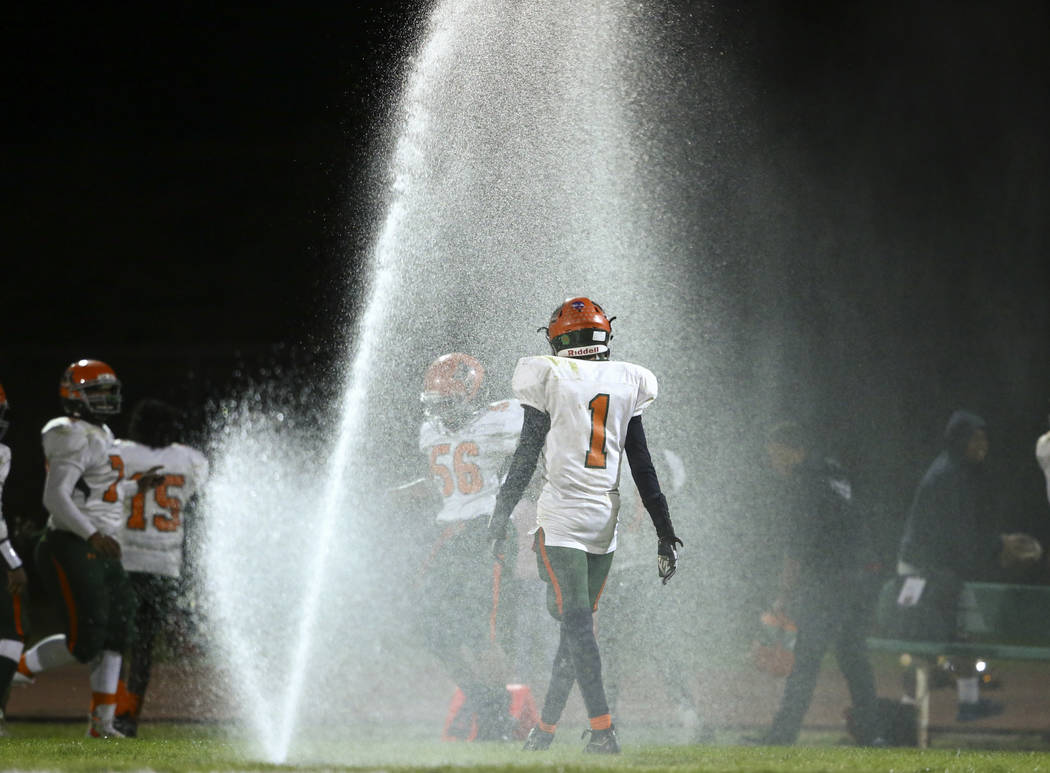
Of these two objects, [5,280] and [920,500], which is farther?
[5,280]

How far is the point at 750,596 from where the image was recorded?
9.07 meters

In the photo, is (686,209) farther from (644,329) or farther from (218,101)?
(218,101)

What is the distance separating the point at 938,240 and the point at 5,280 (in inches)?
606

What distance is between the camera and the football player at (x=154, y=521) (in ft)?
25.5

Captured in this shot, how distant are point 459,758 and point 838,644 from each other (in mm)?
3029

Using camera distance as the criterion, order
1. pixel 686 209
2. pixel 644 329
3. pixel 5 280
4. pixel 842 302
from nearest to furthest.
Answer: pixel 644 329
pixel 686 209
pixel 842 302
pixel 5 280

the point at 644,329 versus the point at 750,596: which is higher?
the point at 644,329

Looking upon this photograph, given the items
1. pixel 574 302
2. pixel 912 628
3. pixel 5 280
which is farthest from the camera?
pixel 5 280

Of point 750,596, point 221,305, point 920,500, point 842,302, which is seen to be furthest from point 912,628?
point 221,305

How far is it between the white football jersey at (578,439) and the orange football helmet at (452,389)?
1.78 meters

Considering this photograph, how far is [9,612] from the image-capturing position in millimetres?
7109

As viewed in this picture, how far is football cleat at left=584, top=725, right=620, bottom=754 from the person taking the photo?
17.1ft

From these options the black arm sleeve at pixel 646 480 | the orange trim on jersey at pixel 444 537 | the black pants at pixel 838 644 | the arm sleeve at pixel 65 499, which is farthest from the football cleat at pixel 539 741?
the arm sleeve at pixel 65 499

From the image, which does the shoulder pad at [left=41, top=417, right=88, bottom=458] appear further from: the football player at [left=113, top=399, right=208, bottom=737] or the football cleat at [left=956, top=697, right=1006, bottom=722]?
the football cleat at [left=956, top=697, right=1006, bottom=722]
